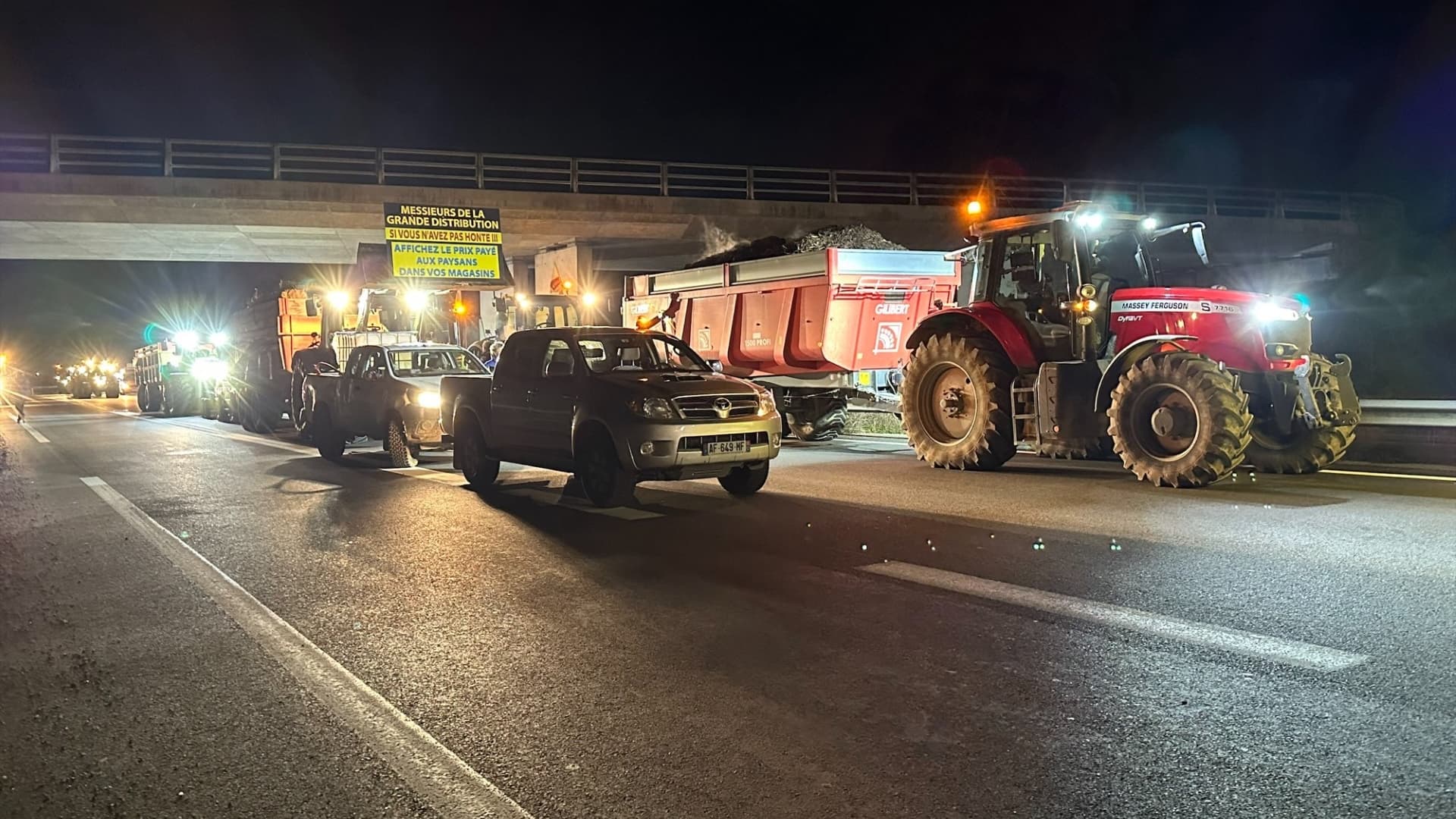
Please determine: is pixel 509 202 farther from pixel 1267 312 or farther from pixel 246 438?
pixel 1267 312

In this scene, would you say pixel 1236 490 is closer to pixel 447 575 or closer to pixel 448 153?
pixel 447 575

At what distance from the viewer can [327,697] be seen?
4656mm

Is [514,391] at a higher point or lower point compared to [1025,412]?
lower

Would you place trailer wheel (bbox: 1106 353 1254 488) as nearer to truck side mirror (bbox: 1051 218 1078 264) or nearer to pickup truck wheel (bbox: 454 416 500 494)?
truck side mirror (bbox: 1051 218 1078 264)

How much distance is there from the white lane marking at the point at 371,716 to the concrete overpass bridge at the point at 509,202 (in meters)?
23.9

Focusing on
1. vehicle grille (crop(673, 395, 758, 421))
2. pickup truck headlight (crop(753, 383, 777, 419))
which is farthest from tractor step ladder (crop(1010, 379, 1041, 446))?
vehicle grille (crop(673, 395, 758, 421))

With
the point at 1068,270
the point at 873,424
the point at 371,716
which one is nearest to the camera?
the point at 371,716

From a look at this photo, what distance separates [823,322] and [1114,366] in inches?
215

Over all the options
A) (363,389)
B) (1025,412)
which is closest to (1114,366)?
(1025,412)

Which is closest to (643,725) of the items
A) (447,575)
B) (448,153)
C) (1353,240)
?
(447,575)

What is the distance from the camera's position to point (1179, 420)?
1002 centimetres

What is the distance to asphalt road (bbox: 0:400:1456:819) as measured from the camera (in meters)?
3.62

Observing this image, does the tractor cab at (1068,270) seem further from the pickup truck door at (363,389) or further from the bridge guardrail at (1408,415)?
the pickup truck door at (363,389)

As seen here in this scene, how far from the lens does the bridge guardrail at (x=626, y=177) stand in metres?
27.5
